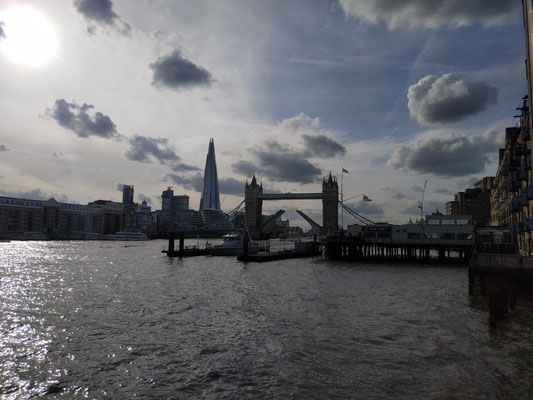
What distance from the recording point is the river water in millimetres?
13297

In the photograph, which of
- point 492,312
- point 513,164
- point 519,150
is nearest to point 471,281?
point 492,312

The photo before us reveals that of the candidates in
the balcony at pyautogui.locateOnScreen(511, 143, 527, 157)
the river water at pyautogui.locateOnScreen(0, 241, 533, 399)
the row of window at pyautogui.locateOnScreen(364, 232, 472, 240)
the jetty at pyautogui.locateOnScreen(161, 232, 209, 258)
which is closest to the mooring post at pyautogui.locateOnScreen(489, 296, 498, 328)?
the river water at pyautogui.locateOnScreen(0, 241, 533, 399)

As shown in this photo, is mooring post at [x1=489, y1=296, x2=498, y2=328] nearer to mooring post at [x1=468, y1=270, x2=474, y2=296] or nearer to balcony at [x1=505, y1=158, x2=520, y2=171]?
mooring post at [x1=468, y1=270, x2=474, y2=296]

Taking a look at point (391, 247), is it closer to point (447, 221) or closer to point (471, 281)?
point (447, 221)

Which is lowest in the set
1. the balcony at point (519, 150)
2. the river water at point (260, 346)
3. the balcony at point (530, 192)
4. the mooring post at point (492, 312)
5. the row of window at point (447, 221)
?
the river water at point (260, 346)

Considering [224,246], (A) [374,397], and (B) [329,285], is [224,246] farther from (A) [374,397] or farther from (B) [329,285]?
(A) [374,397]

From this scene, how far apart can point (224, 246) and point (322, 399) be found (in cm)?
6747

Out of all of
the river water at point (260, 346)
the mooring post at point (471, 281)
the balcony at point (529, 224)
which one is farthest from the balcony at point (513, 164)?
the river water at point (260, 346)

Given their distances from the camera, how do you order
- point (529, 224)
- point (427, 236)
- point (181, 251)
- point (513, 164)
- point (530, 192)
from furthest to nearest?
1. point (181, 251)
2. point (427, 236)
3. point (513, 164)
4. point (529, 224)
5. point (530, 192)

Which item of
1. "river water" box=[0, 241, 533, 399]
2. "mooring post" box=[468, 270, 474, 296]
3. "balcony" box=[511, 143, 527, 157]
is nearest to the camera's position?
"river water" box=[0, 241, 533, 399]

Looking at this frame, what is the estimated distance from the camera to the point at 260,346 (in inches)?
695

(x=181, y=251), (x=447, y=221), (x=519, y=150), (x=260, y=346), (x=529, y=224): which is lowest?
(x=260, y=346)

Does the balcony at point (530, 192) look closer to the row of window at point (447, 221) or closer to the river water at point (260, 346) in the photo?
the river water at point (260, 346)

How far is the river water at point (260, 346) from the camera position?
43.6ft
